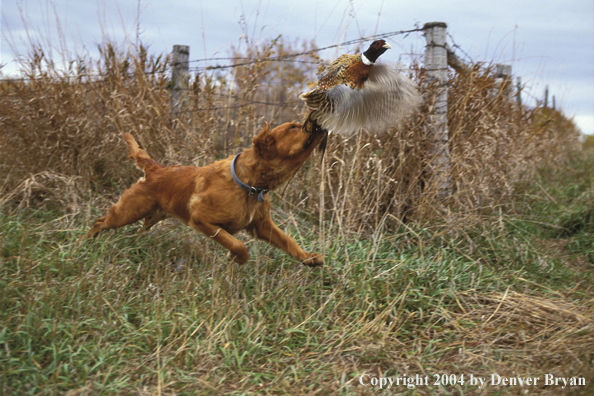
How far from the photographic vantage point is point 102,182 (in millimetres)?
5109

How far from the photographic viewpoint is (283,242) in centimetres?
339

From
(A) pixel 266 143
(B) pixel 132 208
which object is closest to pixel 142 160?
(B) pixel 132 208

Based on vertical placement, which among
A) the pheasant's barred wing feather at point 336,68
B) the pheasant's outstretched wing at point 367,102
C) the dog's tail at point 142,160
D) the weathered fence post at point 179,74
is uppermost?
the weathered fence post at point 179,74

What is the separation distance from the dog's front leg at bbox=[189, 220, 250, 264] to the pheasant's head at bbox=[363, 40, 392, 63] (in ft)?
4.86

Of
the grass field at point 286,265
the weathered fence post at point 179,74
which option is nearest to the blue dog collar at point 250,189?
the grass field at point 286,265

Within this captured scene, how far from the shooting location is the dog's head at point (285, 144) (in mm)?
2928

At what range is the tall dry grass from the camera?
13.9 feet

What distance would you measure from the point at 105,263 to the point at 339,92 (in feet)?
7.17

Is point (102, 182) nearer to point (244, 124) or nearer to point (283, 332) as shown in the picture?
point (244, 124)

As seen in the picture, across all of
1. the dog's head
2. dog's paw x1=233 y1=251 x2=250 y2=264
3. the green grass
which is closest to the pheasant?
the dog's head

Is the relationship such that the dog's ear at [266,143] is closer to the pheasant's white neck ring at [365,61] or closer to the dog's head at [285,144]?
the dog's head at [285,144]

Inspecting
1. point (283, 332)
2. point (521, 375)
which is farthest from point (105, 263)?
point (521, 375)

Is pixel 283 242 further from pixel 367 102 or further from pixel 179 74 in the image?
pixel 179 74

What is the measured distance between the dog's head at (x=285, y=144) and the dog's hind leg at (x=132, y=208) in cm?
111
